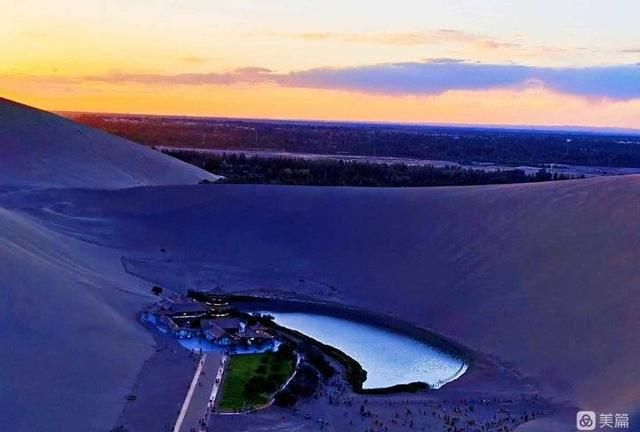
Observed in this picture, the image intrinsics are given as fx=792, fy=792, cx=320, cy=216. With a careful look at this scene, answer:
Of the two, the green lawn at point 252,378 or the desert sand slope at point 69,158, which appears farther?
the desert sand slope at point 69,158

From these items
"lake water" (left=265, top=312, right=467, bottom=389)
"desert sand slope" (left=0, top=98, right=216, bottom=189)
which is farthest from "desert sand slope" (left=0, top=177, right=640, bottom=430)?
"desert sand slope" (left=0, top=98, right=216, bottom=189)

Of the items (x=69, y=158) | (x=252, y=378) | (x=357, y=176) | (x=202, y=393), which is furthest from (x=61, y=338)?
(x=357, y=176)

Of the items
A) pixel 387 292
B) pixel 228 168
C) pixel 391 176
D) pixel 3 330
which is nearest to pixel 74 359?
pixel 3 330

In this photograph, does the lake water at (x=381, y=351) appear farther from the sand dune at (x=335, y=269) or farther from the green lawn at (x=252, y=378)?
the green lawn at (x=252, y=378)

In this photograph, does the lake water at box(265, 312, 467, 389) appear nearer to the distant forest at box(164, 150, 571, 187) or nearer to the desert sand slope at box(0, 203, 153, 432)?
the desert sand slope at box(0, 203, 153, 432)

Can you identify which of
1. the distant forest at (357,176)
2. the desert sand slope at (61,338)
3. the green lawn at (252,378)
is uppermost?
the distant forest at (357,176)

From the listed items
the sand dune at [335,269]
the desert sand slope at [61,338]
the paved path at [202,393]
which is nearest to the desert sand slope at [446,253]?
the sand dune at [335,269]
